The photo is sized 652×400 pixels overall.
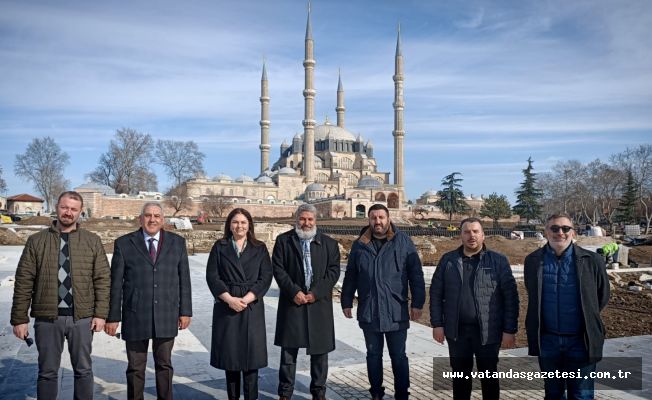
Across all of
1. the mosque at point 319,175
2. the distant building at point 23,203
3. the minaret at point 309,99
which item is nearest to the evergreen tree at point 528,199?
the mosque at point 319,175

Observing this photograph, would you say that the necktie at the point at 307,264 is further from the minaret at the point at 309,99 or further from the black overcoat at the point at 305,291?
the minaret at the point at 309,99

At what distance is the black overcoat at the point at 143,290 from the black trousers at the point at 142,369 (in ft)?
0.31

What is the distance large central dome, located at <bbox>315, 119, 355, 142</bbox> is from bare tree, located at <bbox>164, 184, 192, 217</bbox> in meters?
29.0

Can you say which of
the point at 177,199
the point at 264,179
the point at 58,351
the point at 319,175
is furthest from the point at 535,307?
the point at 319,175

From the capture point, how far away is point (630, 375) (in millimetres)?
4328

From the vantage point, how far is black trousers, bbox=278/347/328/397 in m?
3.76

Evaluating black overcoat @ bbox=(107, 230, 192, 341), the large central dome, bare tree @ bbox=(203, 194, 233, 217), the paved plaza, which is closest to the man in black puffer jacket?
the paved plaza

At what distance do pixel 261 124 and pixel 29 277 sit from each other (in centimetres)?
6066

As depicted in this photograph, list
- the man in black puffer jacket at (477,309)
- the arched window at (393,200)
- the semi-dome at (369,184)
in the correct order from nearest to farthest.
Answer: the man in black puffer jacket at (477,309), the semi-dome at (369,184), the arched window at (393,200)

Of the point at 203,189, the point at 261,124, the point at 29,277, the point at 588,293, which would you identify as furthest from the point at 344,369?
the point at 261,124

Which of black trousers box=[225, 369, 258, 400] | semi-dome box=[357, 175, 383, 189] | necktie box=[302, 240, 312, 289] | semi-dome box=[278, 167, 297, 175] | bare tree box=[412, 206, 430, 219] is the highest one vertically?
semi-dome box=[278, 167, 297, 175]

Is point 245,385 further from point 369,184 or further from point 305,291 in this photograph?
point 369,184

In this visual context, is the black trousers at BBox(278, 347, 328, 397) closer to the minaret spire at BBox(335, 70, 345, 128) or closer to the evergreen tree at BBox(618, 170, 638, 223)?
the evergreen tree at BBox(618, 170, 638, 223)

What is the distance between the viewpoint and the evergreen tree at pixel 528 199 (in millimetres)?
42625
